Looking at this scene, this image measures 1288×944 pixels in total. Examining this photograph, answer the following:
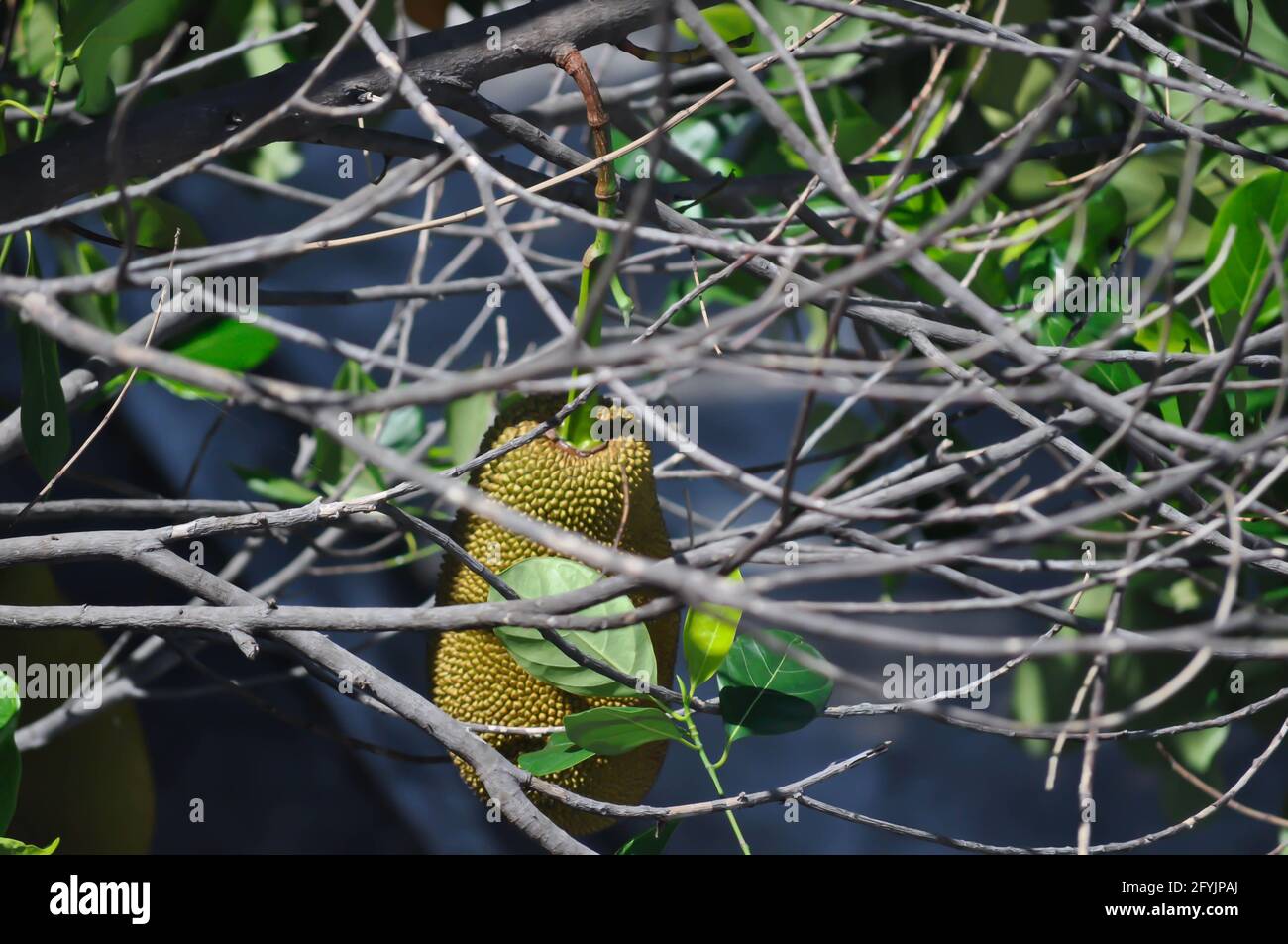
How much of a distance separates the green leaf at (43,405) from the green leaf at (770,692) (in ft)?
0.96

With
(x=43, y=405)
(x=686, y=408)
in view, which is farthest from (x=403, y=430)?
(x=43, y=405)

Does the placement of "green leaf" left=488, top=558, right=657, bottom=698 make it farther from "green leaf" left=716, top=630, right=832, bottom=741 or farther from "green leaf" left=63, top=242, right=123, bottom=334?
"green leaf" left=63, top=242, right=123, bottom=334

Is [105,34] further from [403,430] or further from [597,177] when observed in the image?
[403,430]

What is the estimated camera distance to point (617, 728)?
1.13 ft

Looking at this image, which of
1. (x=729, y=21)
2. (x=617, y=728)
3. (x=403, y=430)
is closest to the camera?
(x=617, y=728)

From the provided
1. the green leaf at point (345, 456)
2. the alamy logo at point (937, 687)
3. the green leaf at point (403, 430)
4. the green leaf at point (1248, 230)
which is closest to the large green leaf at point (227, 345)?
the green leaf at point (345, 456)

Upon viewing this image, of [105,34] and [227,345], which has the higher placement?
[105,34]

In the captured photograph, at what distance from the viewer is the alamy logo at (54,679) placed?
543 mm

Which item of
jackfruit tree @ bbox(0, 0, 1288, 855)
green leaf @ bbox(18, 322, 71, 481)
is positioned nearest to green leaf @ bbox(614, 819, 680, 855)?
jackfruit tree @ bbox(0, 0, 1288, 855)

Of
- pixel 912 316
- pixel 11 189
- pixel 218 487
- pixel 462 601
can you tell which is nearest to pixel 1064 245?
pixel 912 316

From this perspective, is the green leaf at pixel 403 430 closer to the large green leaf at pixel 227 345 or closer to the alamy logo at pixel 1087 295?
the large green leaf at pixel 227 345
